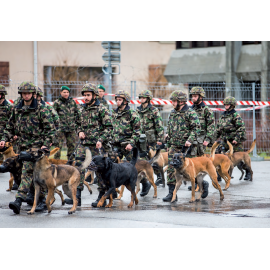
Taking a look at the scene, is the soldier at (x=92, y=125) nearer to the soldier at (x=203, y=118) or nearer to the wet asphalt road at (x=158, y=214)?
the wet asphalt road at (x=158, y=214)

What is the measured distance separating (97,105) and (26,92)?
1613mm

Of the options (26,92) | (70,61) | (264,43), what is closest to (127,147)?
(26,92)

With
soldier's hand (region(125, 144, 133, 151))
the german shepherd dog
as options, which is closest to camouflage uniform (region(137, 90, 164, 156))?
soldier's hand (region(125, 144, 133, 151))

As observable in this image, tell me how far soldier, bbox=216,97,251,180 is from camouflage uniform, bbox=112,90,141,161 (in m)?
3.61

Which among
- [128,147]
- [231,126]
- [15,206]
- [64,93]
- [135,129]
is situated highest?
[64,93]

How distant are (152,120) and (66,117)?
2509 millimetres

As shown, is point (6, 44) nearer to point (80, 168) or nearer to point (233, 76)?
point (233, 76)

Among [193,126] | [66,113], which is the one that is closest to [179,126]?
[193,126]

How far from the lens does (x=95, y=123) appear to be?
931 cm

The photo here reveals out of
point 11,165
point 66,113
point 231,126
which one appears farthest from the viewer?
point 231,126

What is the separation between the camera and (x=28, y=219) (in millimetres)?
7762

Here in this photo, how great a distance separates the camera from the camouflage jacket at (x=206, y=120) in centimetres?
1132

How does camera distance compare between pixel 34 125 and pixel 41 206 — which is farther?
pixel 41 206

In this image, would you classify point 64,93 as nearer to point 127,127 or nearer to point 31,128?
point 127,127
